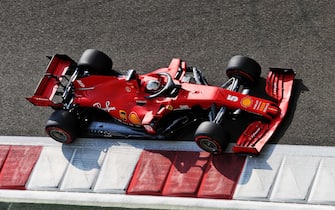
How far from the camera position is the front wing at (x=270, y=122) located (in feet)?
32.5

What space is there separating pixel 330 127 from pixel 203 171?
2.27 meters

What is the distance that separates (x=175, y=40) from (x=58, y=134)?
3149 mm

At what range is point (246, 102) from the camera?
10.1 m

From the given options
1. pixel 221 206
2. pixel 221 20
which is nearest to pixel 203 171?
pixel 221 206

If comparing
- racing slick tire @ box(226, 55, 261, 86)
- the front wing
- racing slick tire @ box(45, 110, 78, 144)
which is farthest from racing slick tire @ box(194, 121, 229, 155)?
racing slick tire @ box(45, 110, 78, 144)

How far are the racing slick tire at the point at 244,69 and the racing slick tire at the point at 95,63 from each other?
227 cm

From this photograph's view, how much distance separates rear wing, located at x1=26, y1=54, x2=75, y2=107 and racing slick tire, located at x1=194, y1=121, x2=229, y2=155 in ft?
8.91

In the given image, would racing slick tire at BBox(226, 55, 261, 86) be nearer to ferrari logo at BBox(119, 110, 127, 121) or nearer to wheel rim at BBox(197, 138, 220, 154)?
wheel rim at BBox(197, 138, 220, 154)

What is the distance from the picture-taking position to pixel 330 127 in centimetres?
1020

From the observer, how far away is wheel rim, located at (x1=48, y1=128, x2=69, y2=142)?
1065cm

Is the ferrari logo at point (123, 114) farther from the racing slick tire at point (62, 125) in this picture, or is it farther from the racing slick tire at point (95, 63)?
the racing slick tire at point (95, 63)

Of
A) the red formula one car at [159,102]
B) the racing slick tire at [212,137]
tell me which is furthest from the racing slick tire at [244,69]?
the racing slick tire at [212,137]

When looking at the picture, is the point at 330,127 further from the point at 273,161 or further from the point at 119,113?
the point at 119,113

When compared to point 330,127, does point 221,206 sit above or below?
below
